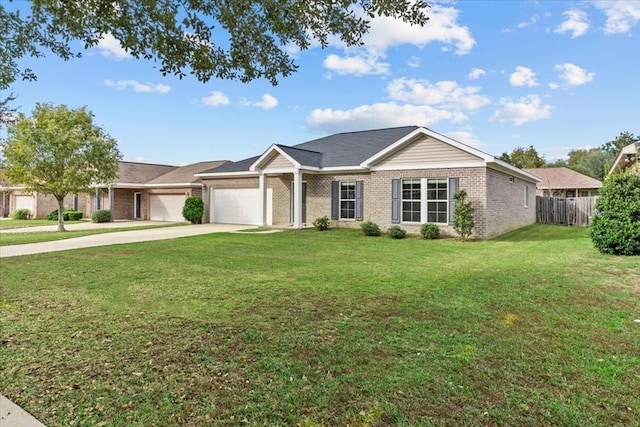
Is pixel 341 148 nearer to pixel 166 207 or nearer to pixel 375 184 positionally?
pixel 375 184

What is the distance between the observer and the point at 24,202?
33125 mm

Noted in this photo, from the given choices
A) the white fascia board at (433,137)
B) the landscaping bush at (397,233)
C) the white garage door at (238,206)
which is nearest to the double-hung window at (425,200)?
the landscaping bush at (397,233)

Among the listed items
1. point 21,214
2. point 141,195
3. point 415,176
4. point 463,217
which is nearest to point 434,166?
point 415,176

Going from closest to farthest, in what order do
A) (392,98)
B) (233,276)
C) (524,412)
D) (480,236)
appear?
1. (524,412)
2. (233,276)
3. (480,236)
4. (392,98)

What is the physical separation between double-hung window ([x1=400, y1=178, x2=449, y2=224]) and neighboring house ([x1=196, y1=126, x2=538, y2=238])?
0.13 feet

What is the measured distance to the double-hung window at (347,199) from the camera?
61.1ft

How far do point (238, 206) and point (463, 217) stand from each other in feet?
42.8

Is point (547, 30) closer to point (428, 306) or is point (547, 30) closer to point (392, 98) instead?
point (392, 98)

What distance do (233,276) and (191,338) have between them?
358 centimetres

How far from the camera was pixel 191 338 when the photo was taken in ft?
14.6

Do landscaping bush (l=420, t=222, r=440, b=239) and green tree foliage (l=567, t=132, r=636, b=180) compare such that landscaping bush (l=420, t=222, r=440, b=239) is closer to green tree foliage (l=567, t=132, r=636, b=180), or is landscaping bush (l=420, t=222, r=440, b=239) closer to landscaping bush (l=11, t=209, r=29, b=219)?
landscaping bush (l=11, t=209, r=29, b=219)

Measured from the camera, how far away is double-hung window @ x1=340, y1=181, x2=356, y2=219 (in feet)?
61.1

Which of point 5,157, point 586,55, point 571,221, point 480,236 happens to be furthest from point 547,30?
point 5,157

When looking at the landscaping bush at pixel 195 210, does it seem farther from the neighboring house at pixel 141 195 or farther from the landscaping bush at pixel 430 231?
the landscaping bush at pixel 430 231
